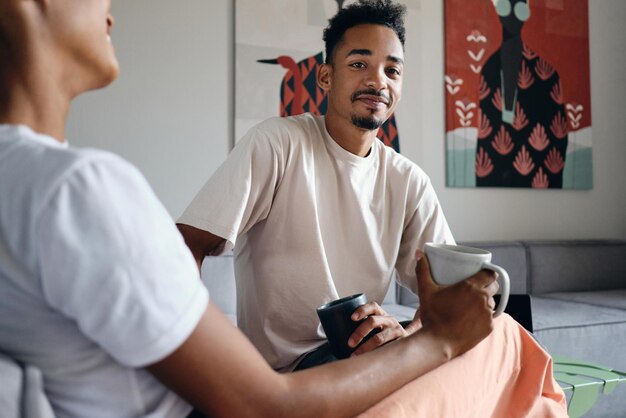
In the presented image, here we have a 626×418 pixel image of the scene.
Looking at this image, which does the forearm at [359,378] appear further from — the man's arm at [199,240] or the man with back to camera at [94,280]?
the man's arm at [199,240]

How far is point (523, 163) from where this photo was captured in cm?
366

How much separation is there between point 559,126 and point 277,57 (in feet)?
6.36

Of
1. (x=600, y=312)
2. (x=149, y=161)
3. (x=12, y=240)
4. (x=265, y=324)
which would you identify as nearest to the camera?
(x=12, y=240)

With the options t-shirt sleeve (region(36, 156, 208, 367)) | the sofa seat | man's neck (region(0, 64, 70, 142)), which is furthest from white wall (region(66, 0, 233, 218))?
t-shirt sleeve (region(36, 156, 208, 367))

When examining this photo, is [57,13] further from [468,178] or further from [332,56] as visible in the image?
[468,178]

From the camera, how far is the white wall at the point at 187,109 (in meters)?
2.87

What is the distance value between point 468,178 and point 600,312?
3.79 feet

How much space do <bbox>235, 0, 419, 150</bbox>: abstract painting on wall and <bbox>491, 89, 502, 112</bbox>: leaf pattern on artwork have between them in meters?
1.13

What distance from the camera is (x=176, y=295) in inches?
21.6

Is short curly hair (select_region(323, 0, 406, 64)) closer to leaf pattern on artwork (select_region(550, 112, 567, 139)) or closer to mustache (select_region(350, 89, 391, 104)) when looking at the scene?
mustache (select_region(350, 89, 391, 104))

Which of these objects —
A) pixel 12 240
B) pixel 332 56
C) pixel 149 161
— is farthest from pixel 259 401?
pixel 149 161

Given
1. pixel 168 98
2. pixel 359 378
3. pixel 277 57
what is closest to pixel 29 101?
pixel 359 378

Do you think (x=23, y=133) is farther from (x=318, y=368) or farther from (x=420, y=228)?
(x=420, y=228)

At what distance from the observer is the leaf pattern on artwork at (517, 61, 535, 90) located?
3.68 meters
